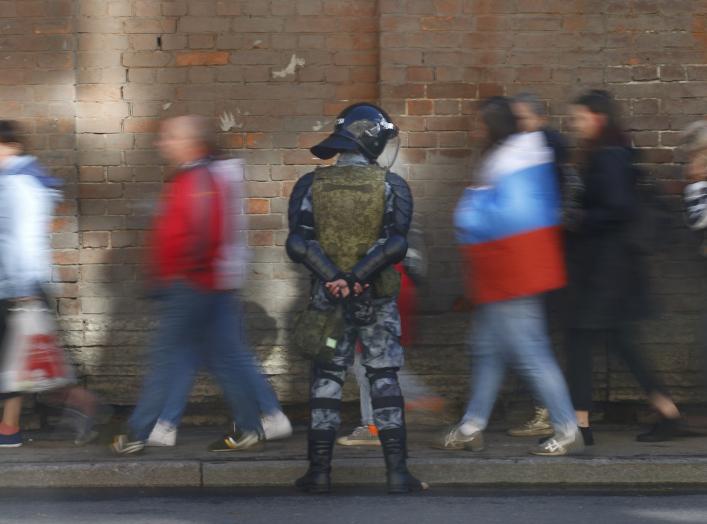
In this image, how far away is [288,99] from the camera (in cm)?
867

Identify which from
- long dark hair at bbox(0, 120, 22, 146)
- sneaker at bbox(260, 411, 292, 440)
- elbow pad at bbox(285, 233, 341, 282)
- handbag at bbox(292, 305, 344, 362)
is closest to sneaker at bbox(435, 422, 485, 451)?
sneaker at bbox(260, 411, 292, 440)

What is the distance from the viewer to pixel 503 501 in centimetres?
671

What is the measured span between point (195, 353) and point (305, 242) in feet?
3.19

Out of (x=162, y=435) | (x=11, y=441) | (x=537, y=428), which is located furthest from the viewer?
(x=537, y=428)

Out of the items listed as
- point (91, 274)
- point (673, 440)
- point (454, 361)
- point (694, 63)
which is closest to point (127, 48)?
point (91, 274)

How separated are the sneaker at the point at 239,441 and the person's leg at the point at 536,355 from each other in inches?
55.7

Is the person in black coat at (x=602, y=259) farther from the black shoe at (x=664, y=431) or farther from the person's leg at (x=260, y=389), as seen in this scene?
the person's leg at (x=260, y=389)

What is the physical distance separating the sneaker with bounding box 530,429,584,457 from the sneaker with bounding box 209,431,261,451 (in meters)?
1.47

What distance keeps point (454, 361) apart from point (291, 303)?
1.05 metres

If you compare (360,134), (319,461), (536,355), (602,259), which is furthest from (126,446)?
(602,259)

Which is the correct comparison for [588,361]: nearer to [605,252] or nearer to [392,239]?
[605,252]

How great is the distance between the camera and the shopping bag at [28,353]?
746cm

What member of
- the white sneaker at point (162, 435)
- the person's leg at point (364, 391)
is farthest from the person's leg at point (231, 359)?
the person's leg at point (364, 391)

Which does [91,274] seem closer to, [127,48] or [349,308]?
[127,48]
